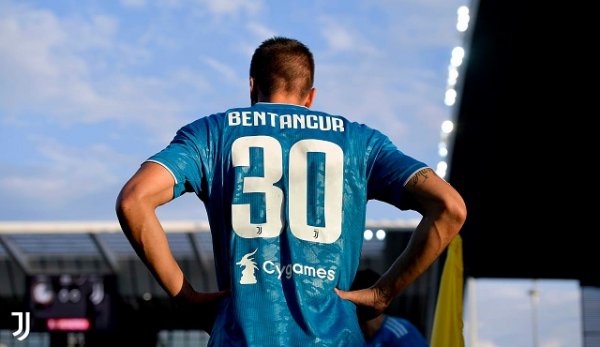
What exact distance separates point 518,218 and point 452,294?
1649 centimetres

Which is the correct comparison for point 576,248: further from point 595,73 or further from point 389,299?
point 389,299

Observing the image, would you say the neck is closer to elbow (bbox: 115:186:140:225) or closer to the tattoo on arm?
the tattoo on arm

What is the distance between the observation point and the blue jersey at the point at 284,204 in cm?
331

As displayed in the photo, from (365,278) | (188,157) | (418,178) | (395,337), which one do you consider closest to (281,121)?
(188,157)

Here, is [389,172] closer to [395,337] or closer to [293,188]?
[293,188]

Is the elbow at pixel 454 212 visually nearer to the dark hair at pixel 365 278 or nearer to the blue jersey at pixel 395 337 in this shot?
the dark hair at pixel 365 278

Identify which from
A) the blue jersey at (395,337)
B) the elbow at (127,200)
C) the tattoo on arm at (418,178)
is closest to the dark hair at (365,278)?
the blue jersey at (395,337)

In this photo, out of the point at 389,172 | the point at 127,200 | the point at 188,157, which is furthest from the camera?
the point at 389,172

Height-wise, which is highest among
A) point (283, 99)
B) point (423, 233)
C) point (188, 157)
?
point (283, 99)

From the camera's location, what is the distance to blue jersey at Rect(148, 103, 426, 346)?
10.8ft

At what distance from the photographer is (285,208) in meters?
3.39

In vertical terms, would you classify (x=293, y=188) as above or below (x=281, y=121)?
below

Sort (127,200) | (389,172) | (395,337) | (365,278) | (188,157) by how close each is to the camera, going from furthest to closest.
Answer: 1. (395,337)
2. (365,278)
3. (389,172)
4. (188,157)
5. (127,200)

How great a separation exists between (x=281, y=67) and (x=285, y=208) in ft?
1.63
